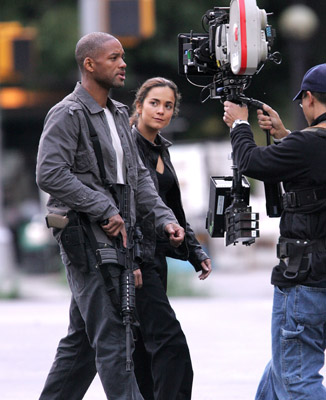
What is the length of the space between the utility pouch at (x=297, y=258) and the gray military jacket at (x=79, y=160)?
851 millimetres

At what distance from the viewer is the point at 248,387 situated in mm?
7422

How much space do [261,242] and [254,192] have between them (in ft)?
4.44

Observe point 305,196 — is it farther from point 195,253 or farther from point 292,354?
point 195,253

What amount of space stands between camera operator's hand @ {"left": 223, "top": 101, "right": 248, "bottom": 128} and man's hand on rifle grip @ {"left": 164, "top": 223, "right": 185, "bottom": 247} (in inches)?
25.6

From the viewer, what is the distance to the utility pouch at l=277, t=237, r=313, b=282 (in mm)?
5090

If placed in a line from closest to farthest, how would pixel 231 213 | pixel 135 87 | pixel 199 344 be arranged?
1. pixel 231 213
2. pixel 199 344
3. pixel 135 87

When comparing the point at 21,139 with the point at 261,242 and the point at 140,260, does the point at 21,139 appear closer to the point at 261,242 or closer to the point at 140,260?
the point at 261,242

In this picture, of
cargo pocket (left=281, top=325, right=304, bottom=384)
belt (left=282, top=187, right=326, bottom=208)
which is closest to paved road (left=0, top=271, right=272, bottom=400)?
cargo pocket (left=281, top=325, right=304, bottom=384)

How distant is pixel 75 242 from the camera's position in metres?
5.30

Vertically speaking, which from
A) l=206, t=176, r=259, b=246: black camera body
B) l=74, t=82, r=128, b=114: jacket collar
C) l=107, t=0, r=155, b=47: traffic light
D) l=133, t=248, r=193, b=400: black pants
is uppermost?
l=107, t=0, r=155, b=47: traffic light

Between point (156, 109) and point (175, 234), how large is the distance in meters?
1.01

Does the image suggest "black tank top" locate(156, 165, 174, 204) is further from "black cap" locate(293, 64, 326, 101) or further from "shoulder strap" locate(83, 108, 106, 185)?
"black cap" locate(293, 64, 326, 101)

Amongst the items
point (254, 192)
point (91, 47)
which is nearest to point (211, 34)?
point (91, 47)

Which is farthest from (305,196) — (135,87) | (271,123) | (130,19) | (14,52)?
(135,87)
